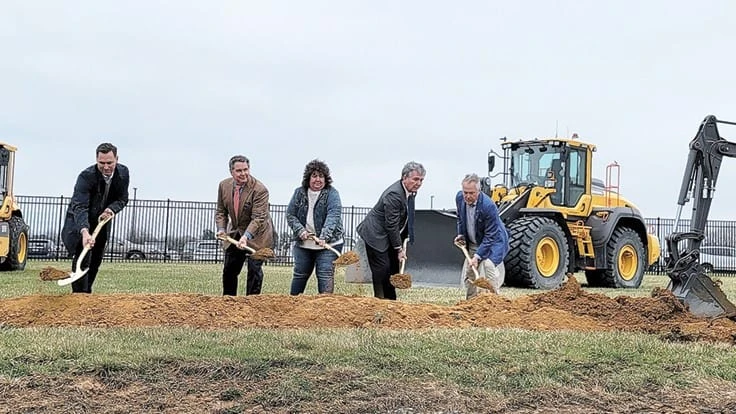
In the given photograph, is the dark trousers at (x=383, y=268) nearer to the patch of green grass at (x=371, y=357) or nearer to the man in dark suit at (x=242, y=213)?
the man in dark suit at (x=242, y=213)

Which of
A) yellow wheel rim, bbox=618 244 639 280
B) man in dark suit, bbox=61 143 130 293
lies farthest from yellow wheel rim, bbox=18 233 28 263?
yellow wheel rim, bbox=618 244 639 280

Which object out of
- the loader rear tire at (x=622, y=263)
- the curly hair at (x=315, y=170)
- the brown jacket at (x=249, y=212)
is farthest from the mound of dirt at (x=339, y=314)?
the loader rear tire at (x=622, y=263)

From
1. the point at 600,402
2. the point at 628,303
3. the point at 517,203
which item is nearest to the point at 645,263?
the point at 517,203

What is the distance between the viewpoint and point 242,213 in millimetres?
7957

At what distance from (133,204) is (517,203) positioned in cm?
1977

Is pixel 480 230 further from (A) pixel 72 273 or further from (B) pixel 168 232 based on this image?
(B) pixel 168 232

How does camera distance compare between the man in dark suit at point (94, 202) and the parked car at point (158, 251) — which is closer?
the man in dark suit at point (94, 202)

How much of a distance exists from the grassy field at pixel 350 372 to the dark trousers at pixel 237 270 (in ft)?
6.73

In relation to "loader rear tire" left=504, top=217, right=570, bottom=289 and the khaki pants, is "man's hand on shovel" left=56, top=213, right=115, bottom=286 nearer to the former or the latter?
the khaki pants

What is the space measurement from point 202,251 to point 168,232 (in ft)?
6.72

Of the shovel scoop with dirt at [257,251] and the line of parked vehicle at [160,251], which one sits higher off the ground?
the shovel scoop with dirt at [257,251]

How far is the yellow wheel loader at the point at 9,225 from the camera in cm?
1639

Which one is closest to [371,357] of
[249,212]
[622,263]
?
[249,212]

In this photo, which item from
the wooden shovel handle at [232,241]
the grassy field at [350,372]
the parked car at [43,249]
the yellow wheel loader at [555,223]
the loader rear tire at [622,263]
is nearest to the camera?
the grassy field at [350,372]
